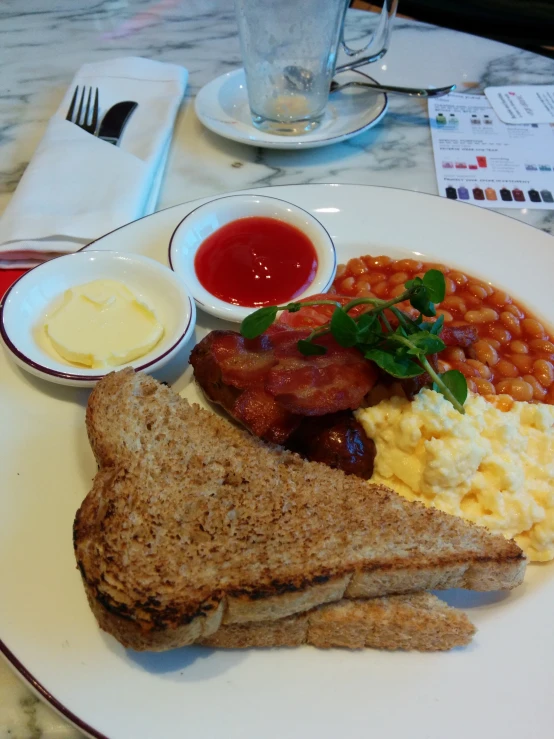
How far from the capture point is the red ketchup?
251 cm

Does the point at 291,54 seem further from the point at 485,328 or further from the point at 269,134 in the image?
the point at 485,328

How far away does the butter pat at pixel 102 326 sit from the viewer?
7.02 feet

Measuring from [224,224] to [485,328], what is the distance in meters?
1.34

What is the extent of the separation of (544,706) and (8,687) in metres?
1.46

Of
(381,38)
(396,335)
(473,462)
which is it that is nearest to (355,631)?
(473,462)

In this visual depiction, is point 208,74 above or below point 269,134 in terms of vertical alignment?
above

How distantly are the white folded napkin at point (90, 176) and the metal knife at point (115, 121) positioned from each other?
0.12 feet

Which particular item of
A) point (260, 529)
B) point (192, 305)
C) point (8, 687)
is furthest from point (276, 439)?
point (8, 687)

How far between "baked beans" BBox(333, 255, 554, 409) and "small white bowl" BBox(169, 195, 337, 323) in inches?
6.8

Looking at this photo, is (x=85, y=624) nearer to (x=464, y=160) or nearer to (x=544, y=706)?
(x=544, y=706)

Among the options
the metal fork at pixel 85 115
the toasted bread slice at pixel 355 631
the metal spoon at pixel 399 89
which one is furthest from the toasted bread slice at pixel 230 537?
the metal spoon at pixel 399 89

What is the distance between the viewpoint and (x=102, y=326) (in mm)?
2236

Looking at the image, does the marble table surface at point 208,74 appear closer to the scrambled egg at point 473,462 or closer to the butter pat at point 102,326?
the butter pat at point 102,326

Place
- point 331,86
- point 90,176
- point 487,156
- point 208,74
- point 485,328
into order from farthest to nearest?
point 208,74 < point 331,86 < point 487,156 < point 90,176 < point 485,328
